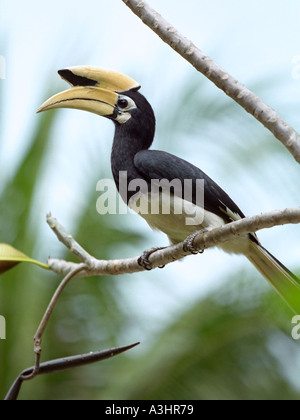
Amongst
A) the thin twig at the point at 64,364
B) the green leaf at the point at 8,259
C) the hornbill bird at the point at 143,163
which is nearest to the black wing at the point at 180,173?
the hornbill bird at the point at 143,163

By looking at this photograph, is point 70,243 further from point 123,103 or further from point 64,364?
point 64,364

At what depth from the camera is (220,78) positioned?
2.98ft

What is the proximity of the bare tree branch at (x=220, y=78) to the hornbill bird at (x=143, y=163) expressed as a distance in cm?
22

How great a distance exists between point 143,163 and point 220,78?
1.09 ft

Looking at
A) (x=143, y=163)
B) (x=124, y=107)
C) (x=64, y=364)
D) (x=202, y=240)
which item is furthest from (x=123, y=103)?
(x=64, y=364)

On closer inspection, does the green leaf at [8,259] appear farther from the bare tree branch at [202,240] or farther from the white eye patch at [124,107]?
the white eye patch at [124,107]

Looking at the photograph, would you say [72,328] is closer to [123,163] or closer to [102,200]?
[102,200]

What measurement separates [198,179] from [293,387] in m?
1.05

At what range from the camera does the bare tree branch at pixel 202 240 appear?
0.86 metres

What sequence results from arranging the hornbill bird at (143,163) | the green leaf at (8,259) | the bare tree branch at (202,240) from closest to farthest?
the bare tree branch at (202,240) → the green leaf at (8,259) → the hornbill bird at (143,163)

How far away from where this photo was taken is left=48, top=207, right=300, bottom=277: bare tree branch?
861mm

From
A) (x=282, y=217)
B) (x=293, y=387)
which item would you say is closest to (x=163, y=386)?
(x=293, y=387)

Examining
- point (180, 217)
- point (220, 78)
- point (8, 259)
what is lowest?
point (8, 259)

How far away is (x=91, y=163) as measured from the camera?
2152 millimetres
